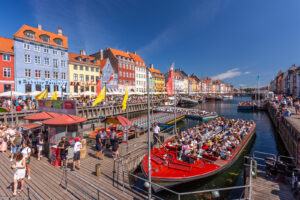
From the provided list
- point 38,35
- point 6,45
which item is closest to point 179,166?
point 6,45

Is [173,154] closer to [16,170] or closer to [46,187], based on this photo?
[46,187]

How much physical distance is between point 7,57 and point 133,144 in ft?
120

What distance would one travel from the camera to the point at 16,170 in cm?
675

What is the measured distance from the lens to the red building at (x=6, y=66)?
1278 inches

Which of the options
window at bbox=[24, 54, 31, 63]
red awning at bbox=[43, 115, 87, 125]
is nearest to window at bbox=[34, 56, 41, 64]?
window at bbox=[24, 54, 31, 63]

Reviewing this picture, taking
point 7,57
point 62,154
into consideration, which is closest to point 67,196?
point 62,154

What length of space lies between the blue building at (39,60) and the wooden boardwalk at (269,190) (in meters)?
35.4

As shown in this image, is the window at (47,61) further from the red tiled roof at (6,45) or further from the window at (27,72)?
the red tiled roof at (6,45)

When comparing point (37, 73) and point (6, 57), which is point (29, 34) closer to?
point (6, 57)

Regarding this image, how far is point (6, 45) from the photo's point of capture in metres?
34.1

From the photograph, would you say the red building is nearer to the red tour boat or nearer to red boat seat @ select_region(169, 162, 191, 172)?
the red tour boat

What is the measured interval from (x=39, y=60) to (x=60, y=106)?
32.3 m

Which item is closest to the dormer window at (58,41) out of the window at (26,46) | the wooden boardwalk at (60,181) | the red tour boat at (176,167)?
the window at (26,46)

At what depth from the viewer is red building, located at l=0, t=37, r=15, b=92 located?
32.5m
